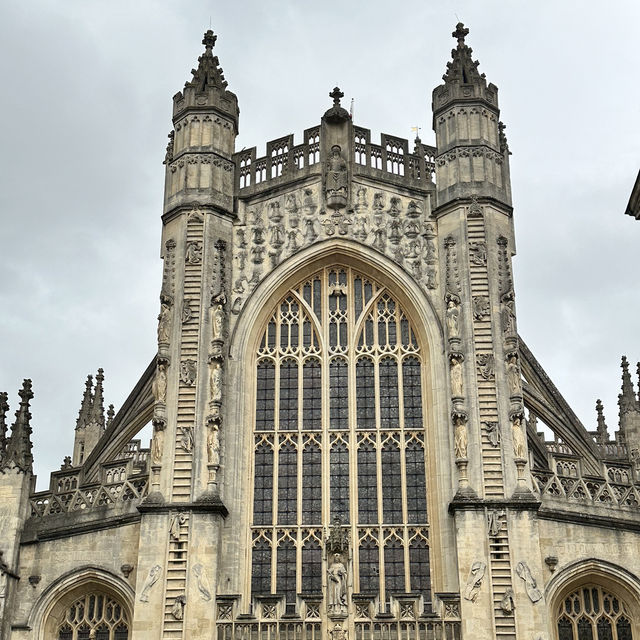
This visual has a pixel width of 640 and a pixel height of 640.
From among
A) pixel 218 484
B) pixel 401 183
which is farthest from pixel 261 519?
pixel 401 183

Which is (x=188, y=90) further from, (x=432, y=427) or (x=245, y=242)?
(x=432, y=427)

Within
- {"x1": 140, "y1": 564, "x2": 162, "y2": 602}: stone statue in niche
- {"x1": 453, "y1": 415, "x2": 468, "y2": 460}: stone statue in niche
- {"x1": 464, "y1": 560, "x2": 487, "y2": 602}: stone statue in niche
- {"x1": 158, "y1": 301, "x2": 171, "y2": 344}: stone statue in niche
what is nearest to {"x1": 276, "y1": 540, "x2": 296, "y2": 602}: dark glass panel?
{"x1": 140, "y1": 564, "x2": 162, "y2": 602}: stone statue in niche

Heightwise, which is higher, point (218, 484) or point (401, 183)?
point (401, 183)

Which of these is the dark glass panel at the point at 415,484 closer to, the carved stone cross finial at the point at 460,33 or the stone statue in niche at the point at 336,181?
the stone statue in niche at the point at 336,181

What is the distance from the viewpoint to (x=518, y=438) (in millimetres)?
22938

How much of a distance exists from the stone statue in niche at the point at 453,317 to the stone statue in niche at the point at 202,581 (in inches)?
298

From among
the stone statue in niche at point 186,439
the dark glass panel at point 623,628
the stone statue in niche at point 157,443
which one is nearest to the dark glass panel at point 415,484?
the dark glass panel at point 623,628

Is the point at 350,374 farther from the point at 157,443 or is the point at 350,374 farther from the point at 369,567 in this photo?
the point at 157,443

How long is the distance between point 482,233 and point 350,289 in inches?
136

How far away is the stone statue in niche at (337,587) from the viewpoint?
2102 cm

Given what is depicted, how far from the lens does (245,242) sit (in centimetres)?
2622

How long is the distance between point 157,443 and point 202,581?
323 cm

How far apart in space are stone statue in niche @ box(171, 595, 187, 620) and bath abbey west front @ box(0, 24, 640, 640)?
0.21ft

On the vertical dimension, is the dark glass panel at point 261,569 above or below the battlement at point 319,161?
below
